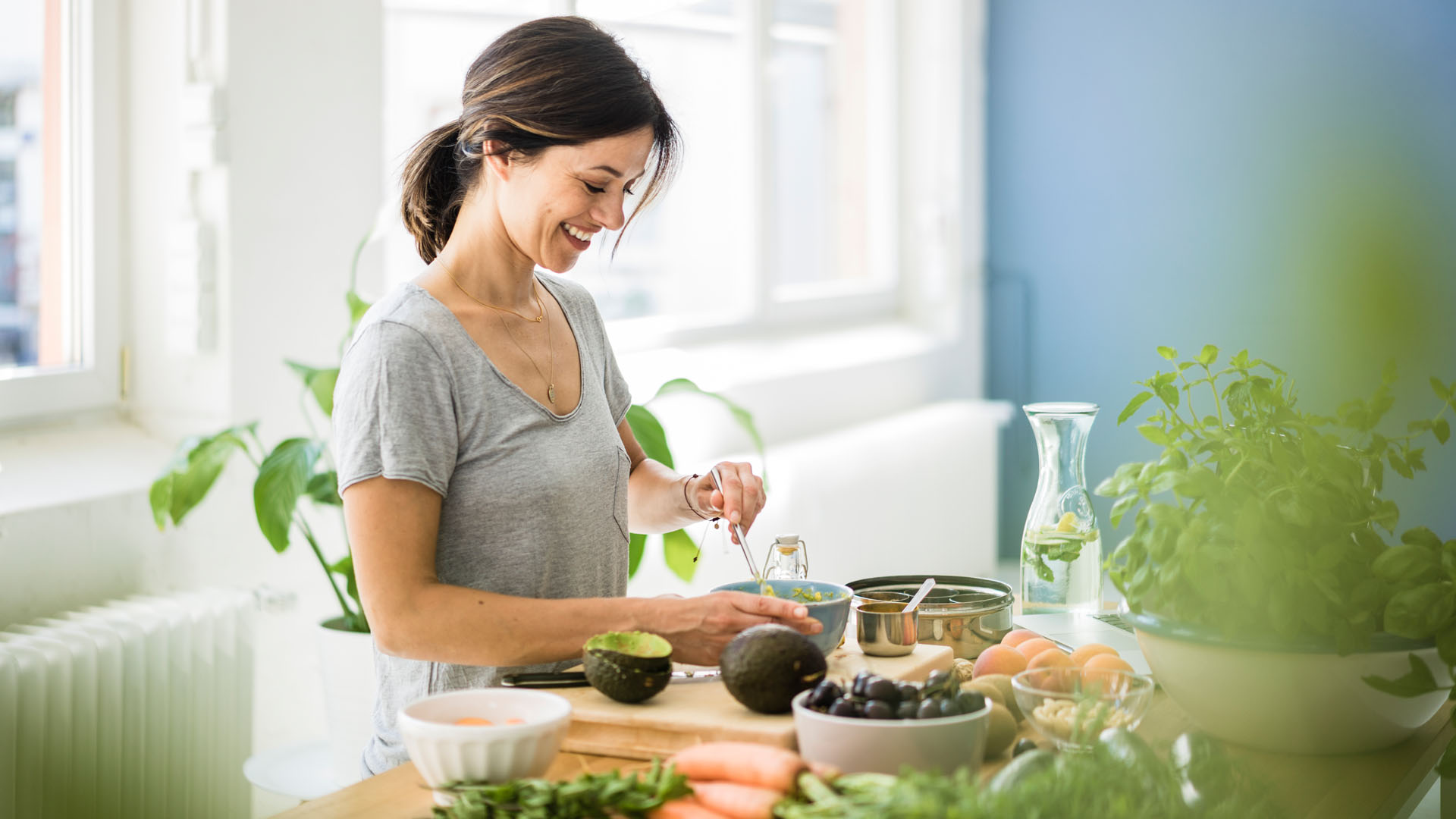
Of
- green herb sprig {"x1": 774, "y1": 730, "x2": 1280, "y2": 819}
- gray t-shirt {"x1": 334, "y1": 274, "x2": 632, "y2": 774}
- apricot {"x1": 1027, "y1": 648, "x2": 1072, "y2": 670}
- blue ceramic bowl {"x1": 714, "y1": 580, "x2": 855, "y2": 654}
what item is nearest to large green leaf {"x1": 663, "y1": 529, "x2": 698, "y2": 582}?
gray t-shirt {"x1": 334, "y1": 274, "x2": 632, "y2": 774}

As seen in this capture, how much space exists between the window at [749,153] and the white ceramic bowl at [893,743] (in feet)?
5.95

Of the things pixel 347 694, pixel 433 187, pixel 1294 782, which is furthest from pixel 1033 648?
pixel 347 694

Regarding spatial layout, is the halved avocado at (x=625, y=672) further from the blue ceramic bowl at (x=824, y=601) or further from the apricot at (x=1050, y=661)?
the apricot at (x=1050, y=661)

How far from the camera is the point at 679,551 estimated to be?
86.0 inches

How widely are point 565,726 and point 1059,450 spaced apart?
27.9 inches

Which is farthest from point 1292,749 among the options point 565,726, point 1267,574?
point 565,726

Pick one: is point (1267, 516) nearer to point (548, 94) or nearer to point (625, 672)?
point (625, 672)

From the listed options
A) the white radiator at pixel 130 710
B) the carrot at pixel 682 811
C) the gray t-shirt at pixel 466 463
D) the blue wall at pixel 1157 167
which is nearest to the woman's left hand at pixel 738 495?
the gray t-shirt at pixel 466 463

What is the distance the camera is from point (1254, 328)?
420 centimetres

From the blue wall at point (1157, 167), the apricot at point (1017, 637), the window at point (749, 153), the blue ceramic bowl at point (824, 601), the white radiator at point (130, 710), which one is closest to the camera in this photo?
the blue ceramic bowl at point (824, 601)

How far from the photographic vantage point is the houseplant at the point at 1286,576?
3.25ft

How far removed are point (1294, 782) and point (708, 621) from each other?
51 cm

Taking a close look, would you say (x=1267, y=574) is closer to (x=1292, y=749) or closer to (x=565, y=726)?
(x=1292, y=749)

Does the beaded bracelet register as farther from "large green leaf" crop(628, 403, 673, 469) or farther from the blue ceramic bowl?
"large green leaf" crop(628, 403, 673, 469)
